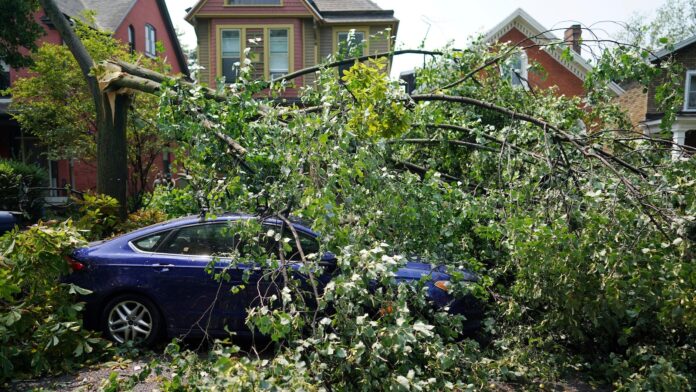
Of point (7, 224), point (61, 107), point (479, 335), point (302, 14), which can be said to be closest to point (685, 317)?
point (479, 335)

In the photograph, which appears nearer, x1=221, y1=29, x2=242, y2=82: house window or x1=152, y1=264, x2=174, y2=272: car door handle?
x1=152, y1=264, x2=174, y2=272: car door handle

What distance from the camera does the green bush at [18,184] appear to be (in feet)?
40.5

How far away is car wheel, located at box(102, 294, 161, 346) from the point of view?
567cm

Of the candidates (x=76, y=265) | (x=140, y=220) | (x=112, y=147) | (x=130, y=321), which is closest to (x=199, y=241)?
(x=130, y=321)

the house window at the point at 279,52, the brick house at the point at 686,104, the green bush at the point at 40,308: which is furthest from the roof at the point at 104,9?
the brick house at the point at 686,104

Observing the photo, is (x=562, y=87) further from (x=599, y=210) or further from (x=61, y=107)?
(x=599, y=210)

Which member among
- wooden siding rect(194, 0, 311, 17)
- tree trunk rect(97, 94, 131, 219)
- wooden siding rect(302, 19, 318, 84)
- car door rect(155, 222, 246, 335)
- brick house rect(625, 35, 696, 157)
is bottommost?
car door rect(155, 222, 246, 335)

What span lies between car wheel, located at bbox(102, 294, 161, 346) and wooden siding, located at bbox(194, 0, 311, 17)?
16470mm

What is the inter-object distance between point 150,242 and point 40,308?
1208 millimetres

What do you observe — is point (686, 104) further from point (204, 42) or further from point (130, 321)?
point (130, 321)

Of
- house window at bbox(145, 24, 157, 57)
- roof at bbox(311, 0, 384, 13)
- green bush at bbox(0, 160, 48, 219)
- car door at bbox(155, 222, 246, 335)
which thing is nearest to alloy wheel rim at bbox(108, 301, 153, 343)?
car door at bbox(155, 222, 246, 335)

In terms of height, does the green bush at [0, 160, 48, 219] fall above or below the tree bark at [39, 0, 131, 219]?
below

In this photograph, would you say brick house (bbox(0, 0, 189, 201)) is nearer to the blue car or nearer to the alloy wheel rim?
the blue car

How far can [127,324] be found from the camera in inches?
224
